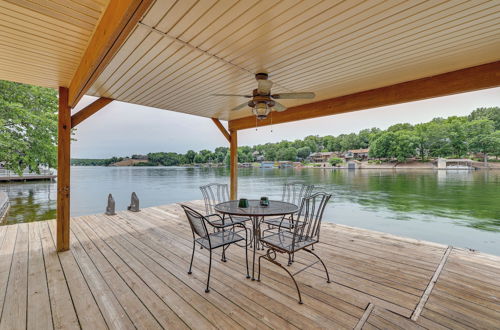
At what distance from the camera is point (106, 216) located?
5043 mm

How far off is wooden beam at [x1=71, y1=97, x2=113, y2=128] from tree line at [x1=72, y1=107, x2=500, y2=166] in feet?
47.6

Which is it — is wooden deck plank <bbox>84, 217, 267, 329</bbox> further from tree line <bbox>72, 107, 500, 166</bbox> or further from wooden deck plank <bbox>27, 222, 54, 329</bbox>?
tree line <bbox>72, 107, 500, 166</bbox>

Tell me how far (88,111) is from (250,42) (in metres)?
3.11

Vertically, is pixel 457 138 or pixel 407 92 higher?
pixel 457 138

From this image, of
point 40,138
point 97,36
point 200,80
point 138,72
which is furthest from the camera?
point 40,138

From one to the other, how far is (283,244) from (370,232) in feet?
8.61

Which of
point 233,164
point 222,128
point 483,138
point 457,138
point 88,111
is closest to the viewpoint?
point 88,111

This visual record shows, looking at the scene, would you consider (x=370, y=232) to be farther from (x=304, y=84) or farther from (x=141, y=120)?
(x=141, y=120)

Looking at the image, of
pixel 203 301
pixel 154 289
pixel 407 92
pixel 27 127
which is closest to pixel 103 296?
pixel 154 289

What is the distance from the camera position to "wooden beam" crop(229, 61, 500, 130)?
2604mm

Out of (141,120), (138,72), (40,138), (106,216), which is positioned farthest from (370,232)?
(141,120)

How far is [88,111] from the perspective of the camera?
3.53m

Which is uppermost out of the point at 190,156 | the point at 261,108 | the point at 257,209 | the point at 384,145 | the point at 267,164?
the point at 384,145

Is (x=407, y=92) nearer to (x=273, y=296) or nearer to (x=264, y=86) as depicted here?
(x=264, y=86)
